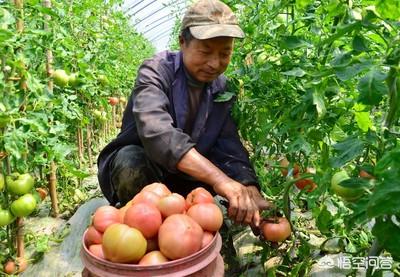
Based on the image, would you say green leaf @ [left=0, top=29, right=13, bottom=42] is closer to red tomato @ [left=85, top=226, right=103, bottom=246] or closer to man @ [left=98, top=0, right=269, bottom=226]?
man @ [left=98, top=0, right=269, bottom=226]

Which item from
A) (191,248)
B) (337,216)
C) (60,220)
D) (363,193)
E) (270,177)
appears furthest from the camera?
(60,220)

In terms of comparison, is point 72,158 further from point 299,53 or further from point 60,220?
point 299,53

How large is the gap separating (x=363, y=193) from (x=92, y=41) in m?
3.34

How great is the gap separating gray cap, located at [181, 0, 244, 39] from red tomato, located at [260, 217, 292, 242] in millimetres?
863

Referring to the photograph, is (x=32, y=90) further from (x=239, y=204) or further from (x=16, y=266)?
(x=239, y=204)

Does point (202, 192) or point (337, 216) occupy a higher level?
point (202, 192)

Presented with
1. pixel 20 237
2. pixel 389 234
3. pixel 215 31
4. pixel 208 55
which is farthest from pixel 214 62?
pixel 20 237

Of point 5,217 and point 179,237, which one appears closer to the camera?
point 179,237

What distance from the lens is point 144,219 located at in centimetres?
142

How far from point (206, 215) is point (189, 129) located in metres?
0.98

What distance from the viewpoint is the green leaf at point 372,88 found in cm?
101

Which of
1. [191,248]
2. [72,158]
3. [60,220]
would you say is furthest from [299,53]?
[72,158]

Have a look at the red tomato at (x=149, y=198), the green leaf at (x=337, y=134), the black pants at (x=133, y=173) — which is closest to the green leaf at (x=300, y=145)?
the green leaf at (x=337, y=134)

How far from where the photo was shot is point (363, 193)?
1210mm
